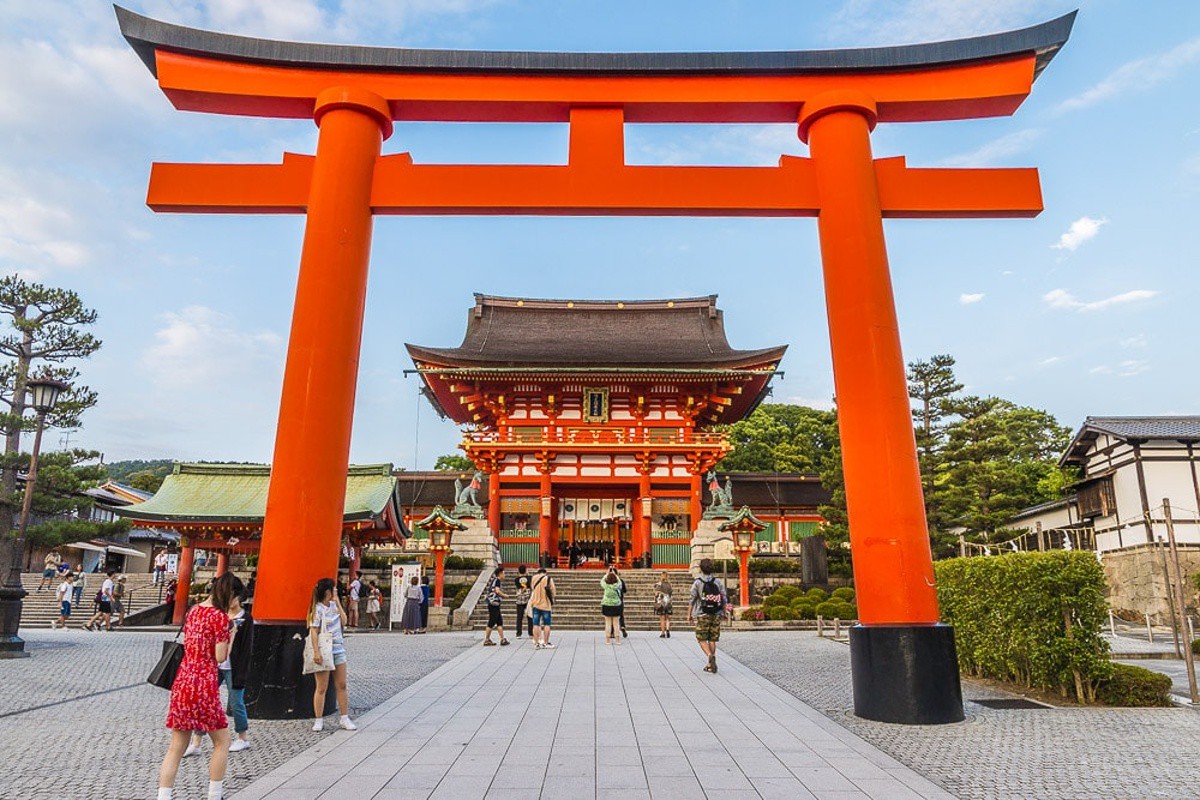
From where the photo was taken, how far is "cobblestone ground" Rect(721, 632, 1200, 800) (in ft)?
16.1

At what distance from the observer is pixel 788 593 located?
2111cm

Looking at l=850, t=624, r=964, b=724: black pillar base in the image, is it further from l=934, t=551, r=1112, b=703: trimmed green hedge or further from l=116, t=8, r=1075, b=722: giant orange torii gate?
l=934, t=551, r=1112, b=703: trimmed green hedge

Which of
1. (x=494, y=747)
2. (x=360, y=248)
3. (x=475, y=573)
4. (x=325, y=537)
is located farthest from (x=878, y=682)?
(x=475, y=573)

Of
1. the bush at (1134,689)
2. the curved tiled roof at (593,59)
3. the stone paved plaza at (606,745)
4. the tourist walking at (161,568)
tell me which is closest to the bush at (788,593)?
the stone paved plaza at (606,745)

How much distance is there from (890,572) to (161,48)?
949 cm

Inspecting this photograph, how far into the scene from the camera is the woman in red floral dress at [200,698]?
429 centimetres

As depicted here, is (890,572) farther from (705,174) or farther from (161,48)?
(161,48)

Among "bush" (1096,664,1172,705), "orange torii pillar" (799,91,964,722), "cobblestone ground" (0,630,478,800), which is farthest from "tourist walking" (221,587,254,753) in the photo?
"bush" (1096,664,1172,705)

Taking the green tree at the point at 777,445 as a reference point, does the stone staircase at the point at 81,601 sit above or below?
below

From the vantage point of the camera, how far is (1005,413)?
49.2m

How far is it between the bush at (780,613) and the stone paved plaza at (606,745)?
9.87 metres

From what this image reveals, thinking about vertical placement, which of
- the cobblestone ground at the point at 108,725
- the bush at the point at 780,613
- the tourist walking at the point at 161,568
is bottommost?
the cobblestone ground at the point at 108,725

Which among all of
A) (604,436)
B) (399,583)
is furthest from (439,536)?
(604,436)

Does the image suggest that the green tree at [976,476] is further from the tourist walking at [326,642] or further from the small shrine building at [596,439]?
the tourist walking at [326,642]
